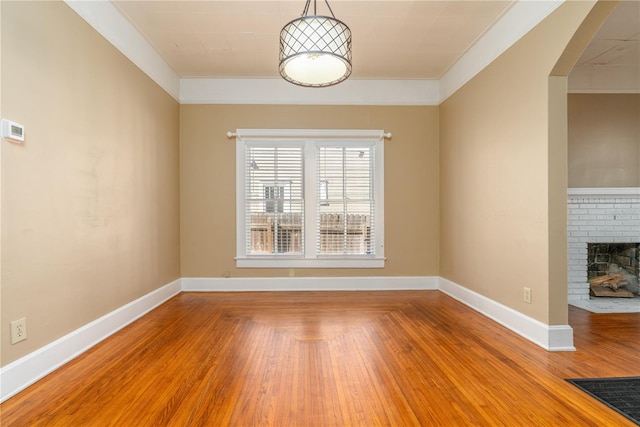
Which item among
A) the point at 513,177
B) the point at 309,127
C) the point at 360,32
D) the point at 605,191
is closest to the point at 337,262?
the point at 309,127

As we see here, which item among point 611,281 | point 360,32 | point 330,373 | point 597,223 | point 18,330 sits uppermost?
point 360,32

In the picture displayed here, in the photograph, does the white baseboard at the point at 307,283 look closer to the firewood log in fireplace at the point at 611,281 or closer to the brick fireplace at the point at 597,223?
the brick fireplace at the point at 597,223

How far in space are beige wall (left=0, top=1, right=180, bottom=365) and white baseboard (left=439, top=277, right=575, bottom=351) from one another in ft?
11.7

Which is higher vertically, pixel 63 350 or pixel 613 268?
pixel 613 268

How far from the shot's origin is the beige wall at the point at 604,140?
13.0ft

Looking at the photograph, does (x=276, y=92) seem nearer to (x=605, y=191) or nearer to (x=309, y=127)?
(x=309, y=127)

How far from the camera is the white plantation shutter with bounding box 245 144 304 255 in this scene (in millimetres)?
4457

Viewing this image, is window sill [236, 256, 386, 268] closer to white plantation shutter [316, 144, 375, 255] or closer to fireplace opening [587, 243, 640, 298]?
white plantation shutter [316, 144, 375, 255]

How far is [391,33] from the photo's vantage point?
331 centimetres

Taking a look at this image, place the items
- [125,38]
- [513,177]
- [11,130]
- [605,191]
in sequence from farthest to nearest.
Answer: [605,191] → [125,38] → [513,177] → [11,130]

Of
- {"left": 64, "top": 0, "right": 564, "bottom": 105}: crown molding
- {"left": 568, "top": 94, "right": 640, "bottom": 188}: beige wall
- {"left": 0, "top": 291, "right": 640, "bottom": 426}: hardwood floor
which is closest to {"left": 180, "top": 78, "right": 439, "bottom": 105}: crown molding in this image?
{"left": 64, "top": 0, "right": 564, "bottom": 105}: crown molding

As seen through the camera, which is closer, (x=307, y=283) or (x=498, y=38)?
(x=498, y=38)

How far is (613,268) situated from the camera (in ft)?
13.3

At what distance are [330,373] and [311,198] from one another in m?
2.68
